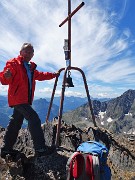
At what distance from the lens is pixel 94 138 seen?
1225 cm

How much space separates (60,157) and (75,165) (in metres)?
2.74

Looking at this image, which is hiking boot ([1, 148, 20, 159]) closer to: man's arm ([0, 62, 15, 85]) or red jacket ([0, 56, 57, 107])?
red jacket ([0, 56, 57, 107])

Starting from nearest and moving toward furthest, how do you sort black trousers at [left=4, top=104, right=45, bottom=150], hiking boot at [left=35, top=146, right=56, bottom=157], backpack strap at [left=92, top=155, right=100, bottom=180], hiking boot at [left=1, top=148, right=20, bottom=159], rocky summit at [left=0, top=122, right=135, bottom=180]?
backpack strap at [left=92, top=155, right=100, bottom=180]
rocky summit at [left=0, top=122, right=135, bottom=180]
black trousers at [left=4, top=104, right=45, bottom=150]
hiking boot at [left=35, top=146, right=56, bottom=157]
hiking boot at [left=1, top=148, right=20, bottom=159]

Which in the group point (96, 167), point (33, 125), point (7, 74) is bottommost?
point (96, 167)

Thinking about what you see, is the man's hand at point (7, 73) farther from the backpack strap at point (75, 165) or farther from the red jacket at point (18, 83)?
the backpack strap at point (75, 165)

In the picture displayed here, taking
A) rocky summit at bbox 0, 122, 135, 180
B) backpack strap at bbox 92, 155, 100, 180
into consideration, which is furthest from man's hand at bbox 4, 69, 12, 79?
backpack strap at bbox 92, 155, 100, 180

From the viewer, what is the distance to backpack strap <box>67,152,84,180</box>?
6.83 m

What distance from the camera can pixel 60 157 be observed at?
31.2 feet

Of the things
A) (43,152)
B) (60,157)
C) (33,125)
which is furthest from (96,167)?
(33,125)

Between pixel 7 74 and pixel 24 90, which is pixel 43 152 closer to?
pixel 24 90

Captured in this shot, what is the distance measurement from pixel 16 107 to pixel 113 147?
5091mm

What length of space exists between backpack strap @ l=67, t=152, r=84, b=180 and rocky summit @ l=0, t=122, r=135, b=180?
1576 millimetres

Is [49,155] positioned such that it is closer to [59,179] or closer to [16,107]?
[59,179]

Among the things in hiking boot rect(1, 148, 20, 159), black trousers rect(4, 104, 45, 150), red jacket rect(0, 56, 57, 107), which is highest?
red jacket rect(0, 56, 57, 107)
